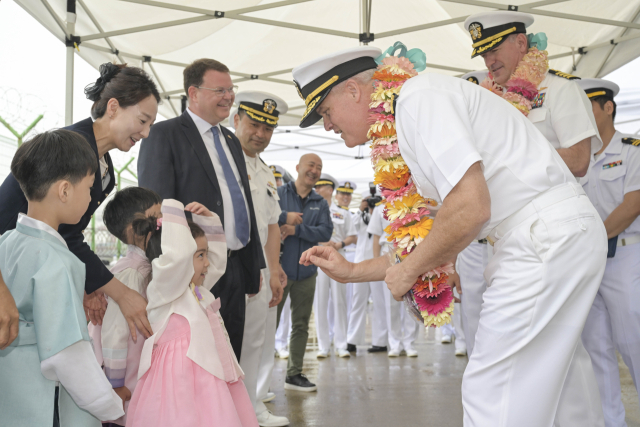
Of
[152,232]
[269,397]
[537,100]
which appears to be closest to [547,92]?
[537,100]

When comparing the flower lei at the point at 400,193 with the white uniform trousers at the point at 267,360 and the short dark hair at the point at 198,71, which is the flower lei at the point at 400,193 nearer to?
the short dark hair at the point at 198,71

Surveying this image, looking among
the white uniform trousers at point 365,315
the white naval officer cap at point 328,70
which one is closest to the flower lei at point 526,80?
the white naval officer cap at point 328,70

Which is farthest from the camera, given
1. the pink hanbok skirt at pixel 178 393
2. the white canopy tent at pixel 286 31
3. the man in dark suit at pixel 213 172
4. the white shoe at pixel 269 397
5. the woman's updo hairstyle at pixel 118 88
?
the white canopy tent at pixel 286 31

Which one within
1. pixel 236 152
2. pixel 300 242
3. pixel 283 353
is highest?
pixel 236 152

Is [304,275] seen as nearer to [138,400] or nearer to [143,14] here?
[138,400]

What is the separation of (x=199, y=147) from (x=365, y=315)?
16.5 feet

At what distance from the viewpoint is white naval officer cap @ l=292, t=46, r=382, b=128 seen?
1968mm

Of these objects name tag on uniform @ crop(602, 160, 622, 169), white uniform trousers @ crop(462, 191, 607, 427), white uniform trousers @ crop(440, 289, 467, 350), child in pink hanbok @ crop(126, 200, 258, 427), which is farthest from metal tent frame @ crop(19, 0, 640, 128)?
white uniform trousers @ crop(462, 191, 607, 427)

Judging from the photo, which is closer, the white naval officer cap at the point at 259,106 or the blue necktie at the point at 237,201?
the blue necktie at the point at 237,201

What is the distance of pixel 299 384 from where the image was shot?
15.9ft

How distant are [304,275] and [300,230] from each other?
0.46 m

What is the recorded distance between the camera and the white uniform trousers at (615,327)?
3139 mm

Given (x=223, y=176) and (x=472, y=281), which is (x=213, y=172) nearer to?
(x=223, y=176)

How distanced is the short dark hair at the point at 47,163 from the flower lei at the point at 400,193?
1.06m
